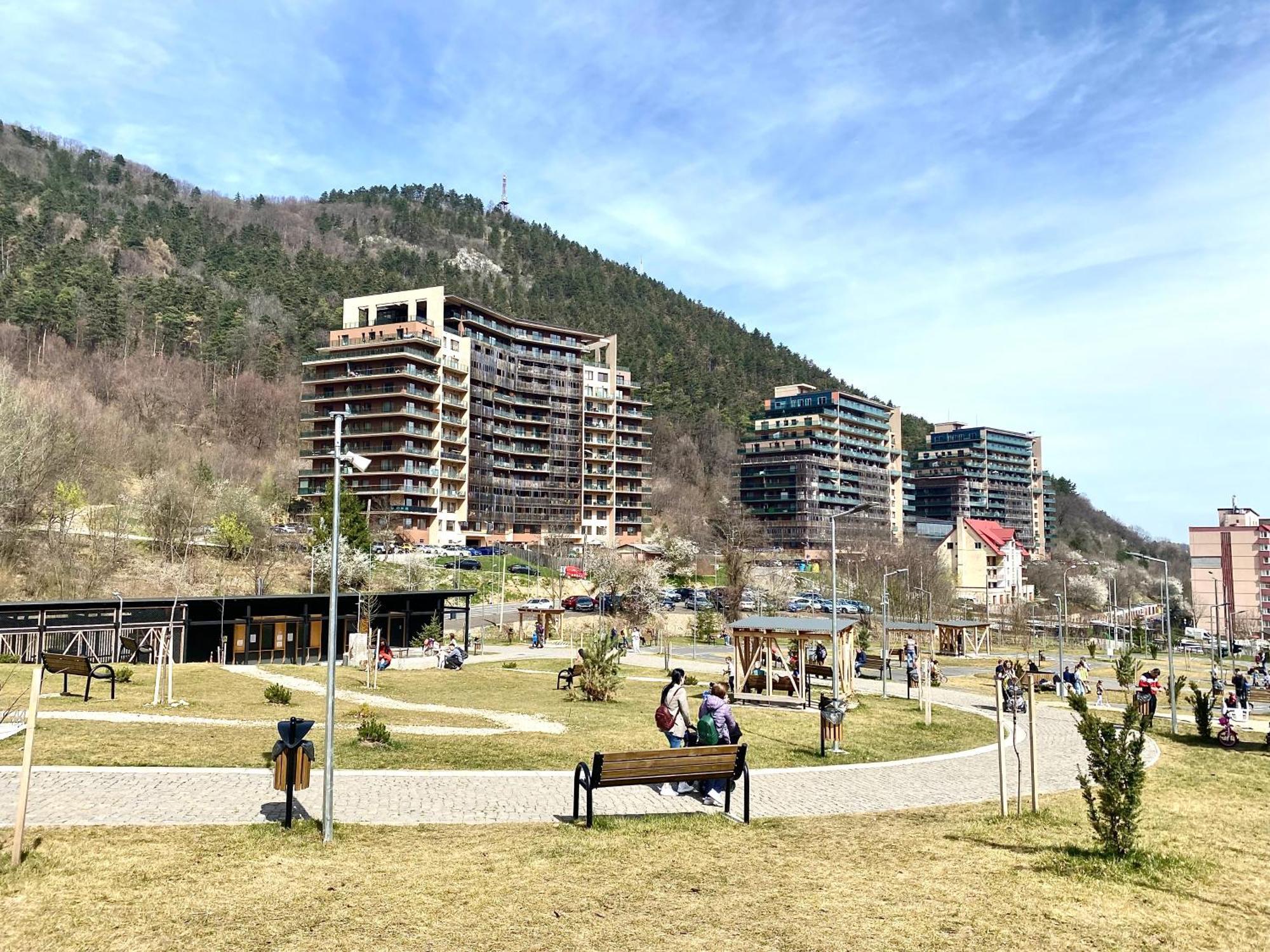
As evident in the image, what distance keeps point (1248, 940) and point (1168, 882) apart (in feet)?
4.67

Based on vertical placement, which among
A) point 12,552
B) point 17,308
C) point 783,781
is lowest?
point 783,781

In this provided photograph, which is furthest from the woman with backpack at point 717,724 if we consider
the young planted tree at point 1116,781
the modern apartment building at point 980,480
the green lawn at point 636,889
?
the modern apartment building at point 980,480

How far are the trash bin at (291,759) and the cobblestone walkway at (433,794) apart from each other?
72cm

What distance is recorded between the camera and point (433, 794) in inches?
484

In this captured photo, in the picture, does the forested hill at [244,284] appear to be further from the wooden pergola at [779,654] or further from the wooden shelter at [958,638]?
the wooden pergola at [779,654]

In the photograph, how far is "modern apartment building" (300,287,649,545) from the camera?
295 feet

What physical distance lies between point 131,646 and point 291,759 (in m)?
26.5

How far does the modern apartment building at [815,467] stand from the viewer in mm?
133250

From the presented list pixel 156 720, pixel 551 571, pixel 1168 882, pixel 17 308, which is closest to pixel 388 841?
pixel 1168 882

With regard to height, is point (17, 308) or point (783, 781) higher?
point (17, 308)

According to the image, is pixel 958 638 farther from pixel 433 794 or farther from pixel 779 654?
pixel 433 794

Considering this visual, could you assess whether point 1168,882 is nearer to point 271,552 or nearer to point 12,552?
point 12,552

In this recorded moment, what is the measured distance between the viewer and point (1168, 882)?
338 inches

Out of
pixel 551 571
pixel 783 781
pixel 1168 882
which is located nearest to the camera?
pixel 1168 882
